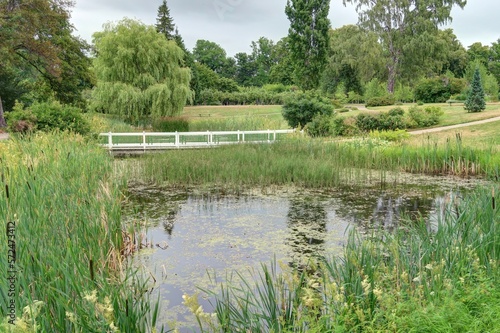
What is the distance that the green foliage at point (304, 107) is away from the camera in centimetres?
2408


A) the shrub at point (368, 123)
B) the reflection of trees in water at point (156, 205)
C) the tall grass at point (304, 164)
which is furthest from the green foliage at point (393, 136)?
the reflection of trees in water at point (156, 205)

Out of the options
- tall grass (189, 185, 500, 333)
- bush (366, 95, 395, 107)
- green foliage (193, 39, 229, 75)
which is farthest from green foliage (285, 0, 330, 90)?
green foliage (193, 39, 229, 75)

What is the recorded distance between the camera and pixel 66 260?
346 cm

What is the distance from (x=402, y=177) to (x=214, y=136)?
12.4 m

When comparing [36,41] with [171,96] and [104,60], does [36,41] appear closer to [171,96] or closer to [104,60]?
[104,60]

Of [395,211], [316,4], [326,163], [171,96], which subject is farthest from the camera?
[316,4]

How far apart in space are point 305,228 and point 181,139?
668 inches

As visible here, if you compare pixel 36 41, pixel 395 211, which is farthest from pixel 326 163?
pixel 36 41

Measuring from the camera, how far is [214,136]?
23.3 metres

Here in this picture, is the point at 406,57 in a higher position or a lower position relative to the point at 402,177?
higher

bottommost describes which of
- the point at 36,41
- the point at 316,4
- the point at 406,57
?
the point at 36,41

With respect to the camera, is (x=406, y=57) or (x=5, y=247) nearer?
(x=5, y=247)

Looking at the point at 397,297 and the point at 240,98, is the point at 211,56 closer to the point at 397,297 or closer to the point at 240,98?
the point at 240,98

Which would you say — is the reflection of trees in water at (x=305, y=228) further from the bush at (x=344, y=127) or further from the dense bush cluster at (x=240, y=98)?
the dense bush cluster at (x=240, y=98)
